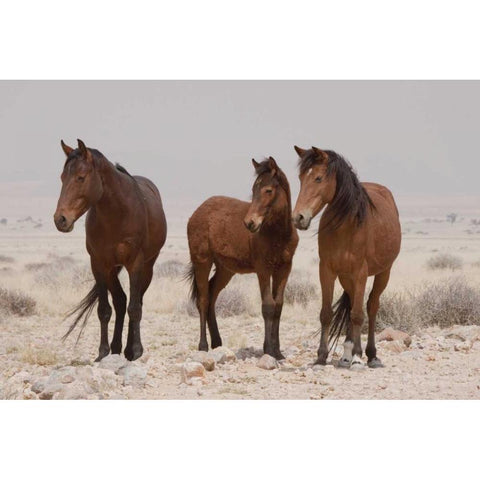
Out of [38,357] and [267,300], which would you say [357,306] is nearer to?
[267,300]

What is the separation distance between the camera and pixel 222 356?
30.9ft

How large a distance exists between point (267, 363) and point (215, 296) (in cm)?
180

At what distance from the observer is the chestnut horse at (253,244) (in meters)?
9.03

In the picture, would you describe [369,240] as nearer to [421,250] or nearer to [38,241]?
[421,250]

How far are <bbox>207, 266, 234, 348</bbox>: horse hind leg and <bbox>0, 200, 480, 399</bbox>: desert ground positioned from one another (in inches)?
14.7

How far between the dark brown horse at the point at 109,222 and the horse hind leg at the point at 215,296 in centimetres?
108

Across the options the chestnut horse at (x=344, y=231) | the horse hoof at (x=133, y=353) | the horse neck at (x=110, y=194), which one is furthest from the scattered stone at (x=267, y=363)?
the horse neck at (x=110, y=194)

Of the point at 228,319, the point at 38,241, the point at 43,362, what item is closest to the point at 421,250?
the point at 38,241

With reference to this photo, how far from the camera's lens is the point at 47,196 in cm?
6881

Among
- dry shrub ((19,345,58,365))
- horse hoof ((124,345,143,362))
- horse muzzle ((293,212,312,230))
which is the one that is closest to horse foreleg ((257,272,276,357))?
horse muzzle ((293,212,312,230))

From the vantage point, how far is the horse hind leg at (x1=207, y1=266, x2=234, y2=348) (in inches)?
415

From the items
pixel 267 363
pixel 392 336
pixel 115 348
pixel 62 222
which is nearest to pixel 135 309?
pixel 115 348

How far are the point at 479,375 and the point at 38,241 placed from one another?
43383 mm

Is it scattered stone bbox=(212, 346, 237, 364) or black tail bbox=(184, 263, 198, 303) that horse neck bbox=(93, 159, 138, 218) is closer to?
black tail bbox=(184, 263, 198, 303)
